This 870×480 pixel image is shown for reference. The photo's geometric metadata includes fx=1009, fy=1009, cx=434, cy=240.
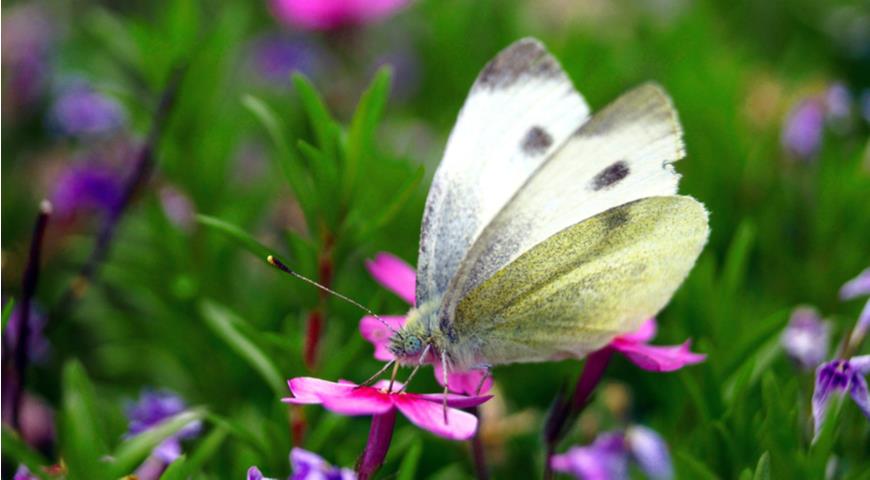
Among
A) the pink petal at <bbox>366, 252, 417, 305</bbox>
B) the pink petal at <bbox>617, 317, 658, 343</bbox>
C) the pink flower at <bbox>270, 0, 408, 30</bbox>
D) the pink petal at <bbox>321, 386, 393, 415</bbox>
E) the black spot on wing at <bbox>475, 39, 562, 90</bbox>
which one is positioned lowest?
the pink petal at <bbox>617, 317, 658, 343</bbox>

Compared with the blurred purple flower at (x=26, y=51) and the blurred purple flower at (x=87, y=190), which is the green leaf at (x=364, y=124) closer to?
the blurred purple flower at (x=87, y=190)

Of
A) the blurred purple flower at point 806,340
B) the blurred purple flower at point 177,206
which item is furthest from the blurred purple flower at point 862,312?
the blurred purple flower at point 177,206

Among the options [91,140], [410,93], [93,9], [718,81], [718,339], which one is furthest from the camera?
[93,9]

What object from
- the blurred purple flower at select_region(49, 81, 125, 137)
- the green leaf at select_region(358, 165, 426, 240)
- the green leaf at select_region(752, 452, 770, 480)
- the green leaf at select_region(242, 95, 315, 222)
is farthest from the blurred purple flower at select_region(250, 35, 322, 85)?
the green leaf at select_region(752, 452, 770, 480)

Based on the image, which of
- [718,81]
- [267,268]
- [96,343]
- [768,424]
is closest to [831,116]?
[718,81]

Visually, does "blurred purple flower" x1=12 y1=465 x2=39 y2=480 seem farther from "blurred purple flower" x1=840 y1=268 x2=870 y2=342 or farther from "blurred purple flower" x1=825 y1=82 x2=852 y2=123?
"blurred purple flower" x1=825 y1=82 x2=852 y2=123

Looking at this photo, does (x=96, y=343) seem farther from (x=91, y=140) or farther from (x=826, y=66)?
(x=826, y=66)

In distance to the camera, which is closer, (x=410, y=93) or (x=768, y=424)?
(x=768, y=424)
